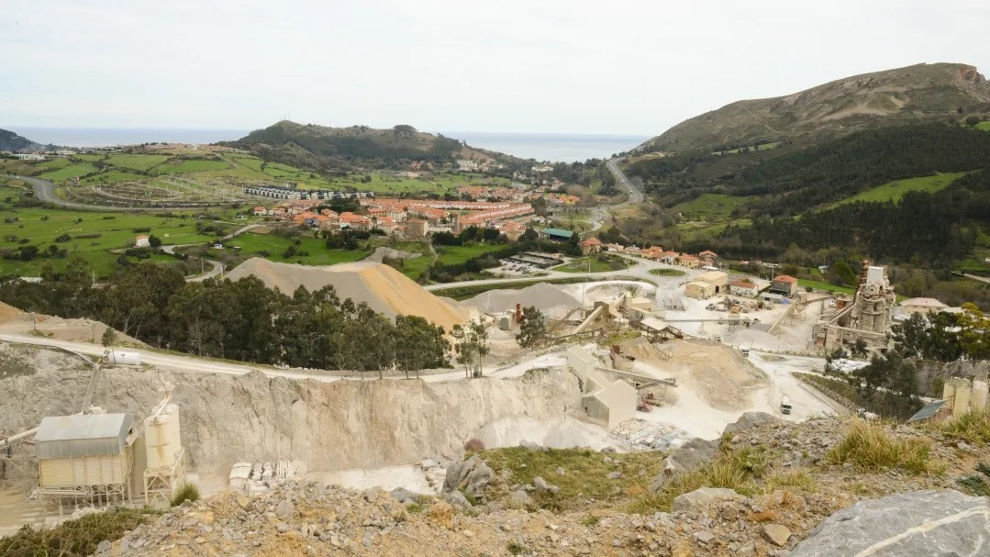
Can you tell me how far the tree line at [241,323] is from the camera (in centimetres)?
2811

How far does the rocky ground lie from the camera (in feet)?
19.2

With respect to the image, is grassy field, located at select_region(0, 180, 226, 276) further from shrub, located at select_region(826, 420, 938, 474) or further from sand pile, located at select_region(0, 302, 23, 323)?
shrub, located at select_region(826, 420, 938, 474)

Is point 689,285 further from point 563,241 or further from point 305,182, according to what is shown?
point 305,182

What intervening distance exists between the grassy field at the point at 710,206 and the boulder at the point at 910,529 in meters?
106

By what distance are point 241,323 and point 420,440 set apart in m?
12.7

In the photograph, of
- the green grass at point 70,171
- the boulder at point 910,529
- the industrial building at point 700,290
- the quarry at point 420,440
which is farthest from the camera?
the green grass at point 70,171

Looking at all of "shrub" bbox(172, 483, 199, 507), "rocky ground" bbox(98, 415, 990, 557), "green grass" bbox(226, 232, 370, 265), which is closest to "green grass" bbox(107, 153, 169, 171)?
"green grass" bbox(226, 232, 370, 265)

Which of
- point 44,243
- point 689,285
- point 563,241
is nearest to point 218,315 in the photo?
point 44,243

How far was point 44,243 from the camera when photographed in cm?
5856

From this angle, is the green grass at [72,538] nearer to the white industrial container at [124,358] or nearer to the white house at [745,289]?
the white industrial container at [124,358]

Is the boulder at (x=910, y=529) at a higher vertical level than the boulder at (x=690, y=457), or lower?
higher

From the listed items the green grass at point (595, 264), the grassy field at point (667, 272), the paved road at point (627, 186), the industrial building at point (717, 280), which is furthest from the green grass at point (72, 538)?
the paved road at point (627, 186)

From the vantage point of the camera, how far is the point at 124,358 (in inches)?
881

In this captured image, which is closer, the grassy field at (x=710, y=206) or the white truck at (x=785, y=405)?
the white truck at (x=785, y=405)
